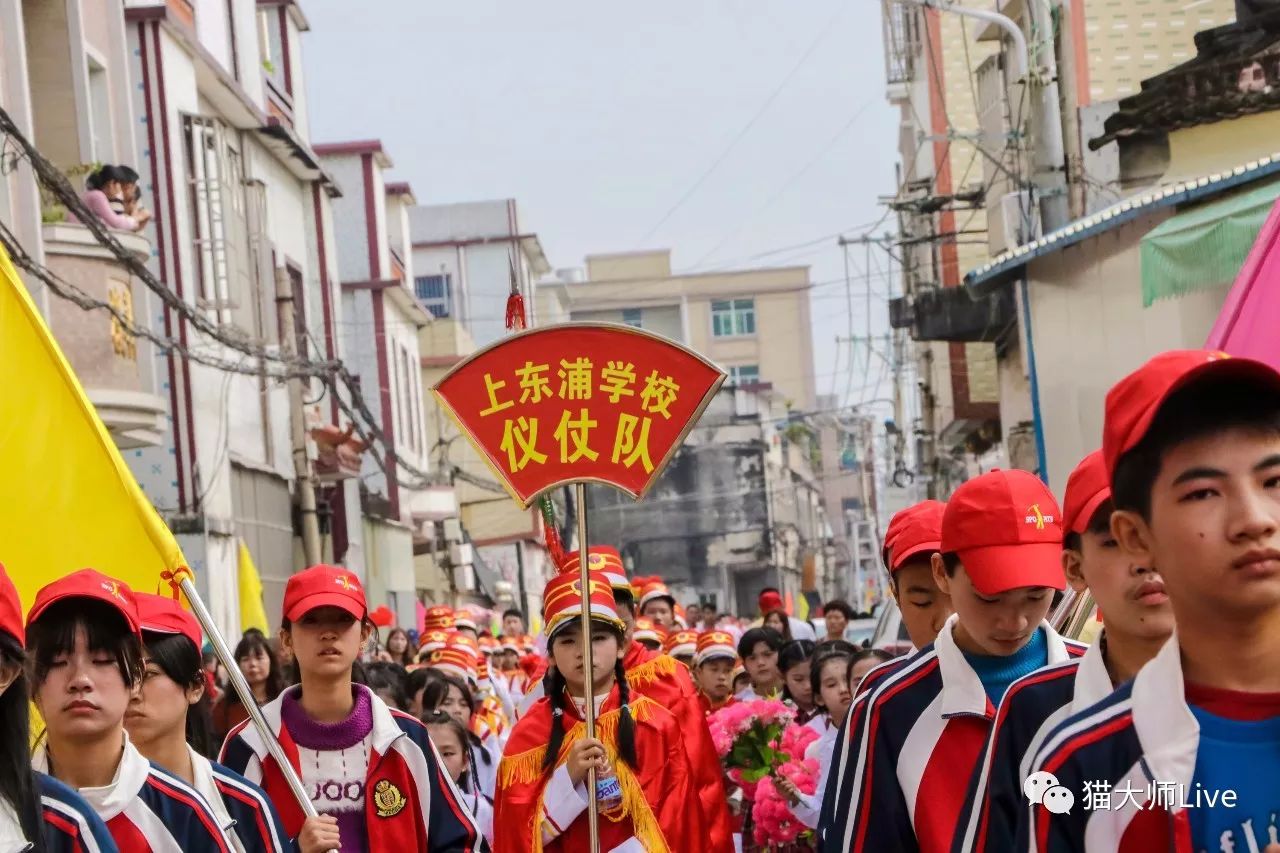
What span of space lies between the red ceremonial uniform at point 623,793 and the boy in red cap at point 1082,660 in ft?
13.7

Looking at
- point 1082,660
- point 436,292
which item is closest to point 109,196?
point 1082,660

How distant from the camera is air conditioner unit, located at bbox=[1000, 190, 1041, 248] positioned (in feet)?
80.1

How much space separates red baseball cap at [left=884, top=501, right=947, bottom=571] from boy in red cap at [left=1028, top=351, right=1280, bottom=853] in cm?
335

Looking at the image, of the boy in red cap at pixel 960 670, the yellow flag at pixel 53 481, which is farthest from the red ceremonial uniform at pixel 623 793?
the boy in red cap at pixel 960 670

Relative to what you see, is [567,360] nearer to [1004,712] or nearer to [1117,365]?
[1004,712]

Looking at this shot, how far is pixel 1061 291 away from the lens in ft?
74.9

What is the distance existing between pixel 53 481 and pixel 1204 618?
5.49 metres

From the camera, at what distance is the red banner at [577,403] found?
773 centimetres

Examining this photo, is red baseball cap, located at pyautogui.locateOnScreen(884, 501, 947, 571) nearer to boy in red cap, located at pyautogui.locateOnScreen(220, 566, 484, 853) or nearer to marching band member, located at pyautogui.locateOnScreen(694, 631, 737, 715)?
boy in red cap, located at pyautogui.locateOnScreen(220, 566, 484, 853)

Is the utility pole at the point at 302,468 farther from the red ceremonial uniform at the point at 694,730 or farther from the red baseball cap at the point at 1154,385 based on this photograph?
the red baseball cap at the point at 1154,385

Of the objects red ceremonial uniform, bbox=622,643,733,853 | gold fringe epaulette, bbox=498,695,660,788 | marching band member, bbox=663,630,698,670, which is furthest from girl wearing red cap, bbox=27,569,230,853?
marching band member, bbox=663,630,698,670

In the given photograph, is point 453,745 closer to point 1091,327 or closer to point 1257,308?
point 1257,308

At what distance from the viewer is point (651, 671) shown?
29.9 feet

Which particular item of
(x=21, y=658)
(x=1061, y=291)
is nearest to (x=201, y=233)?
(x=1061, y=291)
